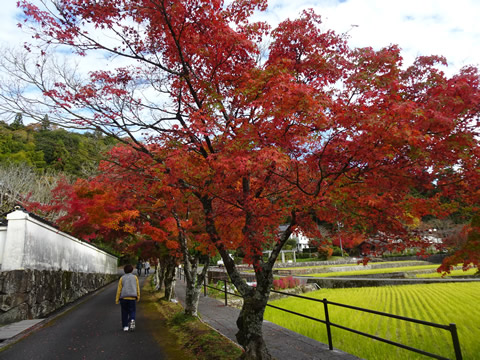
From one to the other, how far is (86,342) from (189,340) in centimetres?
248

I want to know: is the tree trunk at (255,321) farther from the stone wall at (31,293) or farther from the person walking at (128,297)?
the stone wall at (31,293)

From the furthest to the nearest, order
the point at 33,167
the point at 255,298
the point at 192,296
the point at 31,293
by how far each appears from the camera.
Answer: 1. the point at 33,167
2. the point at 31,293
3. the point at 192,296
4. the point at 255,298

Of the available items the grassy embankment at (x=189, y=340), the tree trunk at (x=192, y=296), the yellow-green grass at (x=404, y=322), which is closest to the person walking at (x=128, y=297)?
the grassy embankment at (x=189, y=340)

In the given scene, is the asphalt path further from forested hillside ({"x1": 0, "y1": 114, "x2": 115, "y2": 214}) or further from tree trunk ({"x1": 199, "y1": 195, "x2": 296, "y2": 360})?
forested hillside ({"x1": 0, "y1": 114, "x2": 115, "y2": 214})

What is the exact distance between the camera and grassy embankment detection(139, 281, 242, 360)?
5.65 metres

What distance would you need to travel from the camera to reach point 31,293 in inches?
384

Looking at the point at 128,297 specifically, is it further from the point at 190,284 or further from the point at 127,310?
the point at 190,284

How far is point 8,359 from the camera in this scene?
5766mm

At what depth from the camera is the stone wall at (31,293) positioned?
8805mm

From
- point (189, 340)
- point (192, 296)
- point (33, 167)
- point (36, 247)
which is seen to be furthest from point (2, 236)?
point (33, 167)

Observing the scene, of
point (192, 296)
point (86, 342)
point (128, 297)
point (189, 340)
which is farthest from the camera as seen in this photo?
point (192, 296)

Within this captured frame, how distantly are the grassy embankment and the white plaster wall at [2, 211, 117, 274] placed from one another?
455 cm

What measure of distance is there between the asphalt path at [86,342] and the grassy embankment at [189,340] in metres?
0.24

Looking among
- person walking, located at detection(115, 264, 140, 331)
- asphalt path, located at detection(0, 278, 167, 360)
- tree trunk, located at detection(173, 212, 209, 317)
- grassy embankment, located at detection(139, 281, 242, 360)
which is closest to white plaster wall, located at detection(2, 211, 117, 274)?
asphalt path, located at detection(0, 278, 167, 360)
